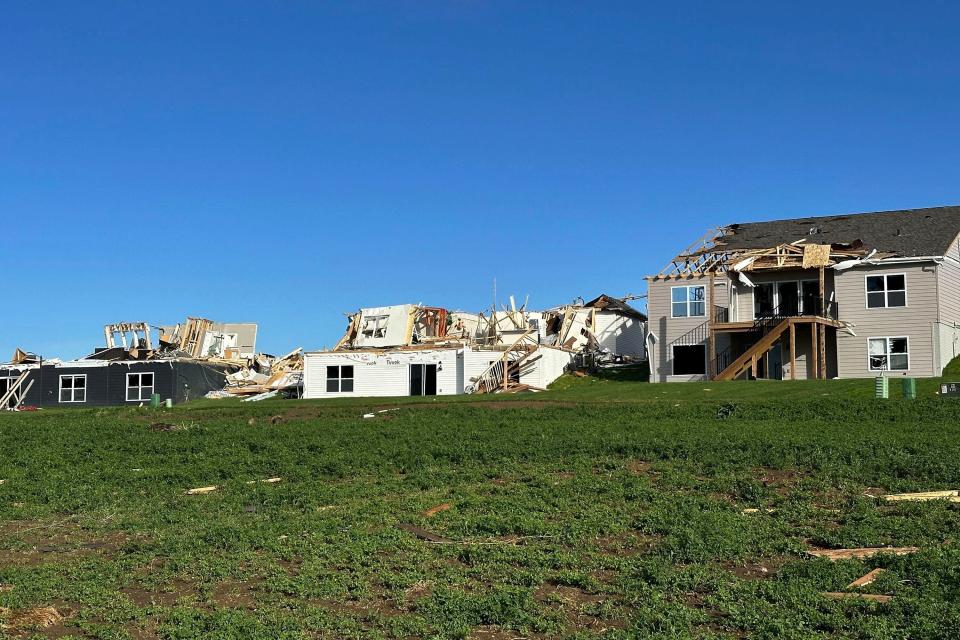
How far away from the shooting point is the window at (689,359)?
1726 inches

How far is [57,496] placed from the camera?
17719 millimetres

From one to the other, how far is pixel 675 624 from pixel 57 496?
1226 cm

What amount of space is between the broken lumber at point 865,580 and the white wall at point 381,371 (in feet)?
117

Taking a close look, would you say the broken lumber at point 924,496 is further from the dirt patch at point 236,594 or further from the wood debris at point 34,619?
the wood debris at point 34,619

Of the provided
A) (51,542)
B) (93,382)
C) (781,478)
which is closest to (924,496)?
(781,478)

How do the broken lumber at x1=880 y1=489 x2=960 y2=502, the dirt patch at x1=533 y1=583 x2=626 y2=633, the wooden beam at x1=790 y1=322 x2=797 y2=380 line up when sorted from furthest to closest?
the wooden beam at x1=790 y1=322 x2=797 y2=380, the broken lumber at x1=880 y1=489 x2=960 y2=502, the dirt patch at x1=533 y1=583 x2=626 y2=633

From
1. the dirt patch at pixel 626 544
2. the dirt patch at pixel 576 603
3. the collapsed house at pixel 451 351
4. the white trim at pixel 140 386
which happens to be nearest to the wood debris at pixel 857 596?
the dirt patch at pixel 576 603

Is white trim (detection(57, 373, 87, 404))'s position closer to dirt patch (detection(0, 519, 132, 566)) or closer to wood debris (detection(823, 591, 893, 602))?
dirt patch (detection(0, 519, 132, 566))

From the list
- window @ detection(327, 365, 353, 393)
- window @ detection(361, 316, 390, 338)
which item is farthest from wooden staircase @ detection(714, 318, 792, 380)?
window @ detection(361, 316, 390, 338)

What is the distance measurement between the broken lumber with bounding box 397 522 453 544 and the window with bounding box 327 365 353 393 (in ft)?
111

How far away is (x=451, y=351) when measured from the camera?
152 feet

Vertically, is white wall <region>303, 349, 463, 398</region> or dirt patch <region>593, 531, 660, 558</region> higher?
white wall <region>303, 349, 463, 398</region>

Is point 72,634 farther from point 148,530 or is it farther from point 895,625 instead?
point 895,625

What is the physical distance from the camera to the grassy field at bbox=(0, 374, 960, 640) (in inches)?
387
